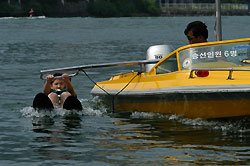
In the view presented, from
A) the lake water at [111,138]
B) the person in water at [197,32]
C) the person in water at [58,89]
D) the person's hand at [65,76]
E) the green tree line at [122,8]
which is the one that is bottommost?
the green tree line at [122,8]

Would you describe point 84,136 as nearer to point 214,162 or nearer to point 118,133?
point 118,133

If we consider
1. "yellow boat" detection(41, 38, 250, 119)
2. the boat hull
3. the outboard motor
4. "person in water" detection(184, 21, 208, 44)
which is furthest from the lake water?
the outboard motor

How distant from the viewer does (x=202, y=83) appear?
1310 cm

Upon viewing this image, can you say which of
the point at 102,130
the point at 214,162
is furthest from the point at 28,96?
the point at 214,162

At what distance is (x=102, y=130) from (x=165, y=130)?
122cm

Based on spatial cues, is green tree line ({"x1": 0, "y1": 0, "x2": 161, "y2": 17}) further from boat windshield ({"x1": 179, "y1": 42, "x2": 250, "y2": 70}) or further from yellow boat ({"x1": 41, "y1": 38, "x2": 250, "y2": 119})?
boat windshield ({"x1": 179, "y1": 42, "x2": 250, "y2": 70})

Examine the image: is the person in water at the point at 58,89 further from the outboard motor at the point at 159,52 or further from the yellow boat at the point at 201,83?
the outboard motor at the point at 159,52

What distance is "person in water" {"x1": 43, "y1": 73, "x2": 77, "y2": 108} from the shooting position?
1580 centimetres

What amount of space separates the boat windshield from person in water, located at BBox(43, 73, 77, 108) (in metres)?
3.30

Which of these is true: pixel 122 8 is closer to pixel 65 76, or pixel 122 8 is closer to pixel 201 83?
pixel 65 76

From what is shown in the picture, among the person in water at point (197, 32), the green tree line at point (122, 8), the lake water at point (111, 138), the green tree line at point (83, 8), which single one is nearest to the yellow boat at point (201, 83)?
the lake water at point (111, 138)

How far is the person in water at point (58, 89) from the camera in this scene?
15.8 meters

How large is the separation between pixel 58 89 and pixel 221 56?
4408mm

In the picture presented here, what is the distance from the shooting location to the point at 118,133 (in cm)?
1373
